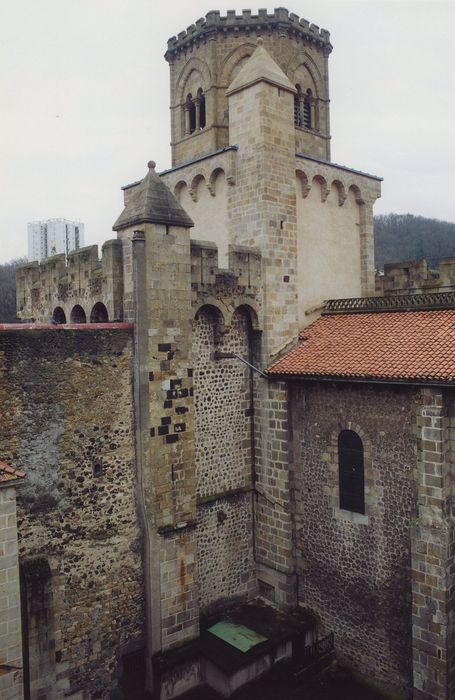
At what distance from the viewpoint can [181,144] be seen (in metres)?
17.8

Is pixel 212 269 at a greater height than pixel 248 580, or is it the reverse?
pixel 212 269

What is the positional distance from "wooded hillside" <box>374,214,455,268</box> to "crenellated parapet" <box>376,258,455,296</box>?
37687 mm

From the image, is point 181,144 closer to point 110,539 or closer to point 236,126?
point 236,126

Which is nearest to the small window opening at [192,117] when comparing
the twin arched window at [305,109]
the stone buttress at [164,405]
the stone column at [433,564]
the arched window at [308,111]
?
the twin arched window at [305,109]

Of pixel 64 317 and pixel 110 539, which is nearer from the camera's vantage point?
pixel 110 539

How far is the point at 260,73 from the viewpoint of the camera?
13867 mm

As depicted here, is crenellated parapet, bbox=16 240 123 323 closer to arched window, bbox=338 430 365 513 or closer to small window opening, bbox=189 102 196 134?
arched window, bbox=338 430 365 513

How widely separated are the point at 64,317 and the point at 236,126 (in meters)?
6.98

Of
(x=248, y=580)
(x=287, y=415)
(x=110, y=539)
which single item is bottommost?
(x=248, y=580)

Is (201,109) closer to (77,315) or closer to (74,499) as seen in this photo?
(77,315)

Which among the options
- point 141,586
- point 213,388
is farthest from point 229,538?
point 213,388

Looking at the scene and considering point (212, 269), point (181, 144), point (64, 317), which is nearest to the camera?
point (212, 269)

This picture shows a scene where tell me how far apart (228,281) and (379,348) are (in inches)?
152

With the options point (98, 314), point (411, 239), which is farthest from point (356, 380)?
point (411, 239)
